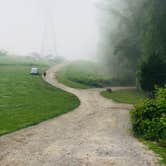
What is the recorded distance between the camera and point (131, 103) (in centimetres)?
4088

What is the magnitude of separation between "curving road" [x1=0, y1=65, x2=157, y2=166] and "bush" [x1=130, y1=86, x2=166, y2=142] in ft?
3.61

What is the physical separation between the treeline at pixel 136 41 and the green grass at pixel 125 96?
75.3 inches

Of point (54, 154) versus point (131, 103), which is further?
point (131, 103)

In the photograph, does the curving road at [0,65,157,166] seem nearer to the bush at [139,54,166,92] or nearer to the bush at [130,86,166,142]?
the bush at [130,86,166,142]

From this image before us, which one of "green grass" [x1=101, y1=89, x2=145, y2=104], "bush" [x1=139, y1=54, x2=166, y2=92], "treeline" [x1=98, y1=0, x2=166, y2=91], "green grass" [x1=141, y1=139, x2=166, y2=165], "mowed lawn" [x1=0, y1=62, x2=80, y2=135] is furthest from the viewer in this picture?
"green grass" [x1=101, y1=89, x2=145, y2=104]

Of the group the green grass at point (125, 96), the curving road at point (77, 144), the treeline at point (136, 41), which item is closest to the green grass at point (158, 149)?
the curving road at point (77, 144)

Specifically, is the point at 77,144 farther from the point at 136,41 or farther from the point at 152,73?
the point at 136,41

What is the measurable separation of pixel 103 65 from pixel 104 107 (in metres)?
31.2

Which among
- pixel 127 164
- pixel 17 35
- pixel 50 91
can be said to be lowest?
pixel 127 164

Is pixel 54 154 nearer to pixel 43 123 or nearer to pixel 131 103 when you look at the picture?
pixel 43 123

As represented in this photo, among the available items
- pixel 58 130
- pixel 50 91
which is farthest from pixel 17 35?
pixel 58 130

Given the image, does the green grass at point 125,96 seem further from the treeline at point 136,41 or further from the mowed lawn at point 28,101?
the mowed lawn at point 28,101

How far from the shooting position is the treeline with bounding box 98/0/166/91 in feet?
138

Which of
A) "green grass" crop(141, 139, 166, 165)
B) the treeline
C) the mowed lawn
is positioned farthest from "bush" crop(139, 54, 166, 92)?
"green grass" crop(141, 139, 166, 165)
